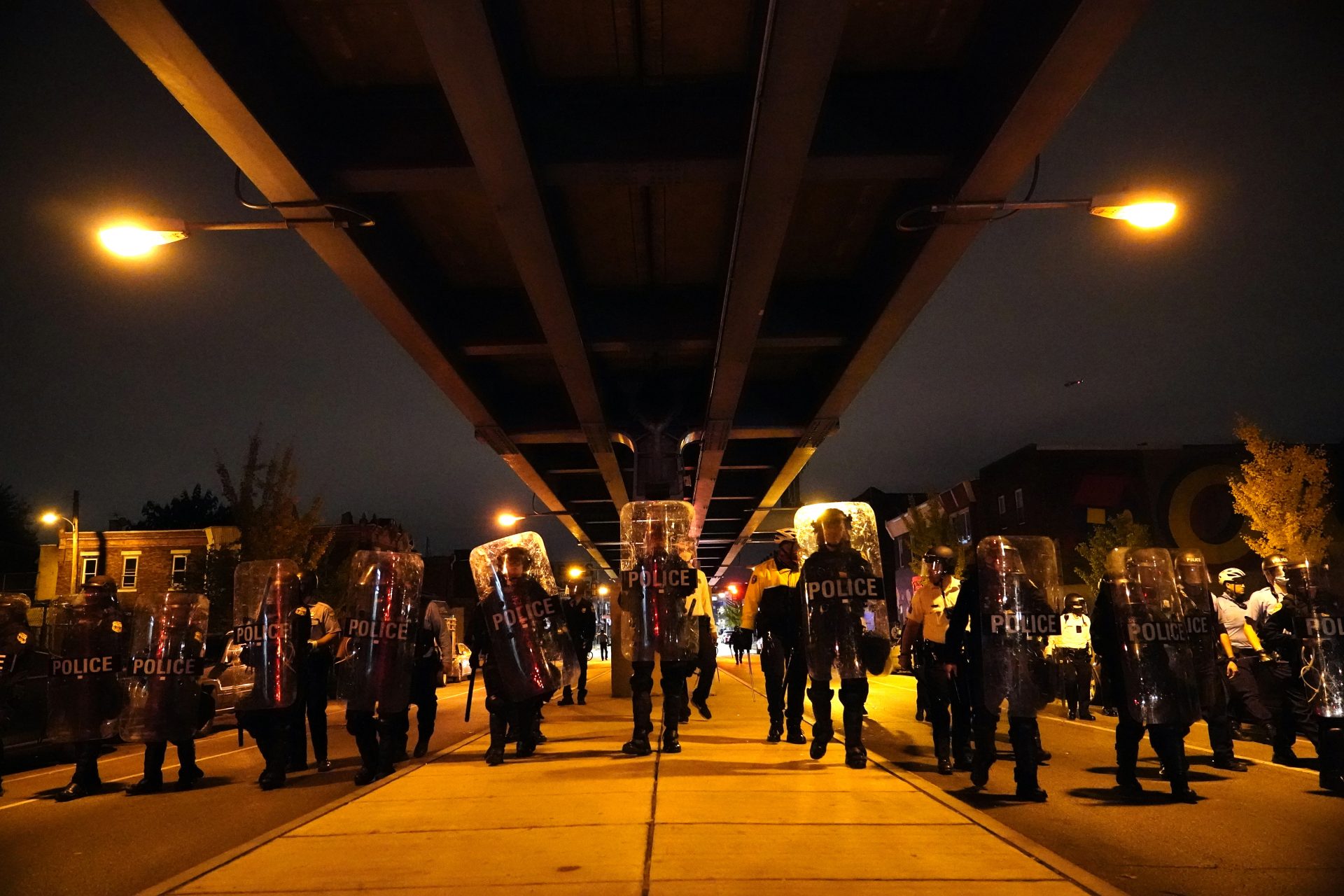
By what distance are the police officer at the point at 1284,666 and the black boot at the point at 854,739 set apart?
3.91m

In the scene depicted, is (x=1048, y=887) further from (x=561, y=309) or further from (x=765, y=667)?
(x=561, y=309)

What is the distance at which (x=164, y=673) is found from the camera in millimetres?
8484

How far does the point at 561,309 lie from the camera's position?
10.9 meters

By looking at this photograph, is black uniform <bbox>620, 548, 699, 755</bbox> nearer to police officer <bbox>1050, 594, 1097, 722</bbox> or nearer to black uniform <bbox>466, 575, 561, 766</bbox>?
black uniform <bbox>466, 575, 561, 766</bbox>

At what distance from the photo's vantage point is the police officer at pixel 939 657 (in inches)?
344

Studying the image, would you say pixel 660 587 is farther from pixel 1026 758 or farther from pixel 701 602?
pixel 1026 758

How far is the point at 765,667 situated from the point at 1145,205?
5.71 m

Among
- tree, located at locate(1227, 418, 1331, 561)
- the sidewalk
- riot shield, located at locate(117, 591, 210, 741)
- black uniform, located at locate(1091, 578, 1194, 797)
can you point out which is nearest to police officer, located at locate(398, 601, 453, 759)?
the sidewalk

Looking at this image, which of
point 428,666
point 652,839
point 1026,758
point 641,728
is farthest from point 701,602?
point 652,839

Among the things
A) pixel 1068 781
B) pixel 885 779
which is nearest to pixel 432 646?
pixel 885 779

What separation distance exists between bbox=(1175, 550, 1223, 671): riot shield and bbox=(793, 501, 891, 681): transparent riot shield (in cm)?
242

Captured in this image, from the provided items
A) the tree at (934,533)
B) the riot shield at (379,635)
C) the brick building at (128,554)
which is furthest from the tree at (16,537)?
the riot shield at (379,635)

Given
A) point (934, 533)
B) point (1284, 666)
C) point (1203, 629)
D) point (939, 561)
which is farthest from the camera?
point (934, 533)

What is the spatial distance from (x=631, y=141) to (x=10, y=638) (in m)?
7.34
